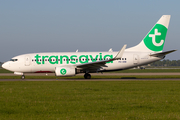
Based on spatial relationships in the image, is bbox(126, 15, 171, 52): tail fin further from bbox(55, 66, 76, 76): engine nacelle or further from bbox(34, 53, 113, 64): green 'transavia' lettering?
bbox(55, 66, 76, 76): engine nacelle

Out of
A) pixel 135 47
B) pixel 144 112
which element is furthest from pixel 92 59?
pixel 144 112

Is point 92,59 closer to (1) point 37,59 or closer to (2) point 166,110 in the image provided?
(1) point 37,59

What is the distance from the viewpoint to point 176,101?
10.5m

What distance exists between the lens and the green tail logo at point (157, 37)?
97.5 ft

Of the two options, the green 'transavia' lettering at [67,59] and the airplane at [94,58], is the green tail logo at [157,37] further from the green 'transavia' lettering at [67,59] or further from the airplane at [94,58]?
the green 'transavia' lettering at [67,59]

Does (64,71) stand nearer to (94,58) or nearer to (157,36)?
(94,58)

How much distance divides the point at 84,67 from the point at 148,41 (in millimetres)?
9145

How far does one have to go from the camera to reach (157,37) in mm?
29781

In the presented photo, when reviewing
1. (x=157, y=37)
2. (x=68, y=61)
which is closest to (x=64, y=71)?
Answer: (x=68, y=61)

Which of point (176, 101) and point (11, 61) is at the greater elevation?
point (11, 61)

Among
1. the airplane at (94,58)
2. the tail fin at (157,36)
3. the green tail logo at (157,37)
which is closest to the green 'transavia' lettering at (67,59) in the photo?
the airplane at (94,58)

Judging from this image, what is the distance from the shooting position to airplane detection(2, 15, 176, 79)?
29.1m

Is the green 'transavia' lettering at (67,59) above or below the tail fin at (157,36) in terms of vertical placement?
below

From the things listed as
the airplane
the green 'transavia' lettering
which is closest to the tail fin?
the airplane
